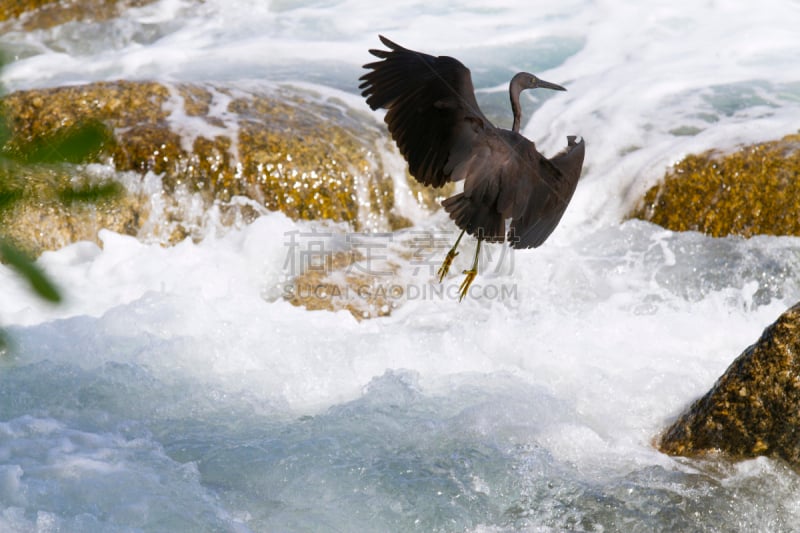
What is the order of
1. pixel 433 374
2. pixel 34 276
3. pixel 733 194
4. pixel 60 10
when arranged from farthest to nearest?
pixel 60 10 → pixel 733 194 → pixel 433 374 → pixel 34 276

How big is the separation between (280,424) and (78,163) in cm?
340

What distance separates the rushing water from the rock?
9 centimetres

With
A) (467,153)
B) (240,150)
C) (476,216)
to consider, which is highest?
(467,153)

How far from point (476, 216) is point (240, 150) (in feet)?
11.0

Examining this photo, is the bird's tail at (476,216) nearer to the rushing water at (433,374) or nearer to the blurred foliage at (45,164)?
the rushing water at (433,374)

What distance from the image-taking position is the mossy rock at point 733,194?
231 inches

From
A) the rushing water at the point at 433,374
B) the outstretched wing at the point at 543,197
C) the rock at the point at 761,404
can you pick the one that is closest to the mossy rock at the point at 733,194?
the rushing water at the point at 433,374

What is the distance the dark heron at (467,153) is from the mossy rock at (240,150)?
2.82 meters

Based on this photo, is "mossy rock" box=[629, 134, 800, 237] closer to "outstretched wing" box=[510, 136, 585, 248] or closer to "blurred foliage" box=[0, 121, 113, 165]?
"outstretched wing" box=[510, 136, 585, 248]

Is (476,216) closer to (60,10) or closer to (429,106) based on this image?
(429,106)

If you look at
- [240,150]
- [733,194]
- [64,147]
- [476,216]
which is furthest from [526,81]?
[64,147]

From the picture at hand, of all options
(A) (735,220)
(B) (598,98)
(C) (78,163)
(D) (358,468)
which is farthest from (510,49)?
(C) (78,163)

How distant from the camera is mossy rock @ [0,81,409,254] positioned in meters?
6.21

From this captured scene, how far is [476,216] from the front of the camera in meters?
3.36
